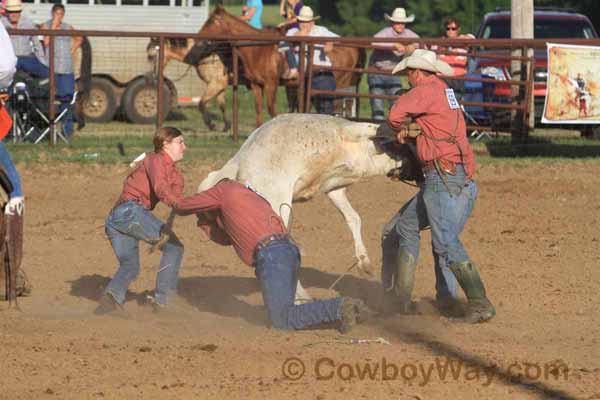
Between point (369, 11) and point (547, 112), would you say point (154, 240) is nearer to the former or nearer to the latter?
point (547, 112)

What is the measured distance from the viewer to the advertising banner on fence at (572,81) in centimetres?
1386

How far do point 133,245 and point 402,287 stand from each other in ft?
5.86

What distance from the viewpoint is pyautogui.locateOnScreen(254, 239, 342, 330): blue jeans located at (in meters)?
6.70

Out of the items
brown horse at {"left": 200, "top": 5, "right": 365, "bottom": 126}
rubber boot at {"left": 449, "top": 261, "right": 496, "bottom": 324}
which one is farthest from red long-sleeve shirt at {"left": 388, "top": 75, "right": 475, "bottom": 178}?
brown horse at {"left": 200, "top": 5, "right": 365, "bottom": 126}

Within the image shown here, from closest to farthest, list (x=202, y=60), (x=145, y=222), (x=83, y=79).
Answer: (x=145, y=222) → (x=202, y=60) → (x=83, y=79)

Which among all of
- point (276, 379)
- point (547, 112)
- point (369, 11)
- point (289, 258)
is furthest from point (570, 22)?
point (369, 11)

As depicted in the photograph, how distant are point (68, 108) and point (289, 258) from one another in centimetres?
872

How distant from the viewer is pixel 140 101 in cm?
1861

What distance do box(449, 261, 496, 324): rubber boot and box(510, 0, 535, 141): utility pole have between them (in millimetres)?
7734

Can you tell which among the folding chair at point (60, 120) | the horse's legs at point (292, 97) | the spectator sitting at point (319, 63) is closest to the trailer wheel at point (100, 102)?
the folding chair at point (60, 120)

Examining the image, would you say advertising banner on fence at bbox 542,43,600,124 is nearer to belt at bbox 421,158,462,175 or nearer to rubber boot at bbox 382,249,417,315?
rubber boot at bbox 382,249,417,315

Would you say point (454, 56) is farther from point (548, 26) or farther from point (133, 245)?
point (133, 245)

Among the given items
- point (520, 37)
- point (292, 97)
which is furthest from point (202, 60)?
point (520, 37)

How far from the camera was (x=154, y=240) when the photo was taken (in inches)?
297
